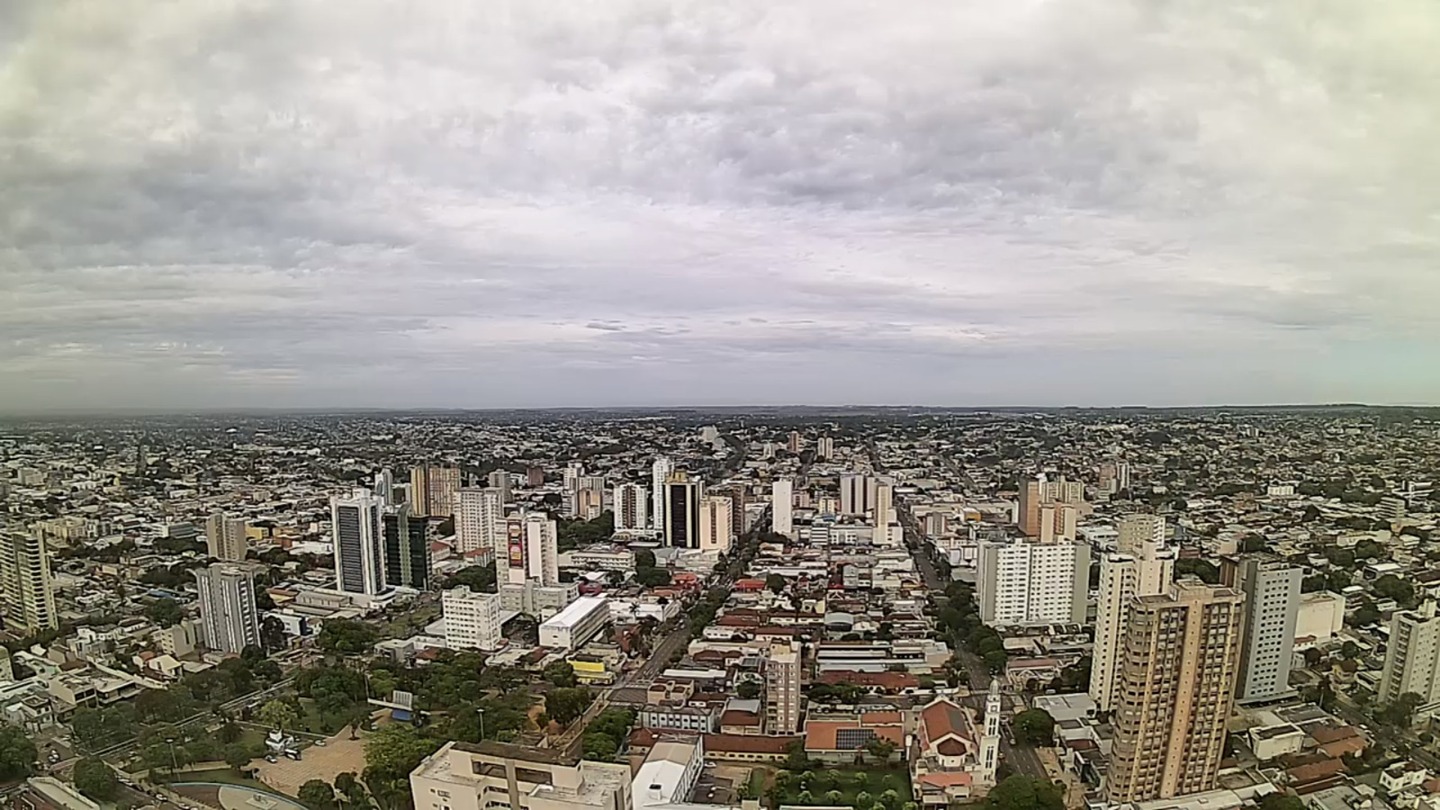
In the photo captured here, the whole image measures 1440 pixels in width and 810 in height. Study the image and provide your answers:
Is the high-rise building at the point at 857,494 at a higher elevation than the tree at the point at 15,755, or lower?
higher

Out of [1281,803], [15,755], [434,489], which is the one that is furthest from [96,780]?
[434,489]

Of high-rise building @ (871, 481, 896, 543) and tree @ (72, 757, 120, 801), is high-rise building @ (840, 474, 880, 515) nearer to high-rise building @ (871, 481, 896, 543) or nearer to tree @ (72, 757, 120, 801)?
high-rise building @ (871, 481, 896, 543)

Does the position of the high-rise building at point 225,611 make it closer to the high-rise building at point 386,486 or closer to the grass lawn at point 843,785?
the high-rise building at point 386,486

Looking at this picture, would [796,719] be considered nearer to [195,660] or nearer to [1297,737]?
[1297,737]

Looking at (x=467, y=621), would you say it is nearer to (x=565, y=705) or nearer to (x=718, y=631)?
(x=565, y=705)

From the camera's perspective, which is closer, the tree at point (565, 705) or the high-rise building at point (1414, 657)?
the high-rise building at point (1414, 657)

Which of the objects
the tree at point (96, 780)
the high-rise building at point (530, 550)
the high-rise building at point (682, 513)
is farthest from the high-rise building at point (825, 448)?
the tree at point (96, 780)

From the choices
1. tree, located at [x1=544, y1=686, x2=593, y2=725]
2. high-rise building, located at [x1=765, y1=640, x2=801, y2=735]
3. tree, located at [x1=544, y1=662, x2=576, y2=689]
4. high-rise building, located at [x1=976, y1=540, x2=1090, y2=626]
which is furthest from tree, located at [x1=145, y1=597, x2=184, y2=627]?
high-rise building, located at [x1=976, y1=540, x2=1090, y2=626]
